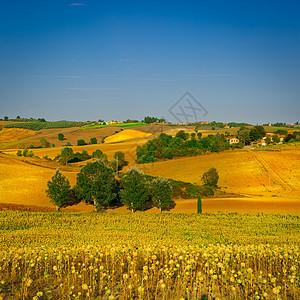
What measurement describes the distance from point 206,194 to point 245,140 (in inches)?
2975

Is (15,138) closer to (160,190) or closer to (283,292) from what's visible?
(160,190)

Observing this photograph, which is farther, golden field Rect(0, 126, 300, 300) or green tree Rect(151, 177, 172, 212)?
green tree Rect(151, 177, 172, 212)

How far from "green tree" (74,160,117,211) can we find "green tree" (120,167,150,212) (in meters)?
2.28

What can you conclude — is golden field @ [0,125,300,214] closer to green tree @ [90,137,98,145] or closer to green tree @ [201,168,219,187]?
green tree @ [201,168,219,187]

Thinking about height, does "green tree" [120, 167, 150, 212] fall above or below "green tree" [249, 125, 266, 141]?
below

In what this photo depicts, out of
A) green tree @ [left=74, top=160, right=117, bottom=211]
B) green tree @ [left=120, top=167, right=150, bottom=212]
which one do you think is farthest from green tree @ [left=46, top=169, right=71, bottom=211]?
green tree @ [left=120, top=167, right=150, bottom=212]

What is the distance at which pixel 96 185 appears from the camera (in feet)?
133

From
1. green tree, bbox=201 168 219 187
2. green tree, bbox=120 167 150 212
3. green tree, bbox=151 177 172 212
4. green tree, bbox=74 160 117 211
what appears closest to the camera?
green tree, bbox=120 167 150 212

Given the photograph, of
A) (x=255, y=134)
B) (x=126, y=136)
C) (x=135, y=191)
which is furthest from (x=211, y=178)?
(x=126, y=136)

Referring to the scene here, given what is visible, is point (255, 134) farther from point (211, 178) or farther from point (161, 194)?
point (161, 194)

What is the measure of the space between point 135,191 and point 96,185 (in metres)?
5.54

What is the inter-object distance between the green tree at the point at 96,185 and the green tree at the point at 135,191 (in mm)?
2281

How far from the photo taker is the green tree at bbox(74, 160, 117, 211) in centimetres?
4042

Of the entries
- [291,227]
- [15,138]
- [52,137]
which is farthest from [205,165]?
[15,138]
